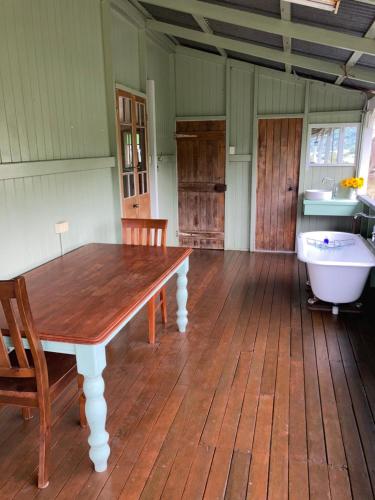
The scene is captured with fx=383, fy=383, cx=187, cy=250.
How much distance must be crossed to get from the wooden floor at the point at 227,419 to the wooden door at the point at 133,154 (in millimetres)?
1504

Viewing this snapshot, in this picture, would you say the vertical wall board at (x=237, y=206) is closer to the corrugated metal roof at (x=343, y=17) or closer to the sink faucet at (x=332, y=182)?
the sink faucet at (x=332, y=182)

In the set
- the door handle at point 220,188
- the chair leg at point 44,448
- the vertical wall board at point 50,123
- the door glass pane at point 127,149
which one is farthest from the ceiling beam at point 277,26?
the chair leg at point 44,448

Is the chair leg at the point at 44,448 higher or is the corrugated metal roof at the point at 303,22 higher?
the corrugated metal roof at the point at 303,22

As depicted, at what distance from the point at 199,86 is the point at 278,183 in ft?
6.24

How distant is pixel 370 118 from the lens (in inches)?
204

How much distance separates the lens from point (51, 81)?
290 cm

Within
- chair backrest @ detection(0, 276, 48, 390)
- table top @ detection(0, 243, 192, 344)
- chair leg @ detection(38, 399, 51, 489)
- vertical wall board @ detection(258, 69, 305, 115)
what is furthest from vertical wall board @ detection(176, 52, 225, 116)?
chair leg @ detection(38, 399, 51, 489)

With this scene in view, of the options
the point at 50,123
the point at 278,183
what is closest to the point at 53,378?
the point at 50,123

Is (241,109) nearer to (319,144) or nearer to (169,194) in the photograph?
(319,144)

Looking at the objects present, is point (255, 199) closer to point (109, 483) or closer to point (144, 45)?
point (144, 45)

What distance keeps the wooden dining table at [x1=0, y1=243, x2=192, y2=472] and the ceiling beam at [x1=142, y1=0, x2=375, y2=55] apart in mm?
1965

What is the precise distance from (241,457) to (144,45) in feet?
14.6

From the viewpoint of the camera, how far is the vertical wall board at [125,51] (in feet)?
12.9

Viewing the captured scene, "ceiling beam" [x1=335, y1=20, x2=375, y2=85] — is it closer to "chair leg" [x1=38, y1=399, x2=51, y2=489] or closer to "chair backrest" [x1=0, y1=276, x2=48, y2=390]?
"chair backrest" [x1=0, y1=276, x2=48, y2=390]
